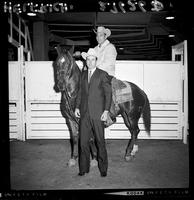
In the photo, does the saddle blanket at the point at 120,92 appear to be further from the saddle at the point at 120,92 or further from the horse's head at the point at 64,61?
the horse's head at the point at 64,61

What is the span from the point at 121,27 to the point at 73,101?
1997mm

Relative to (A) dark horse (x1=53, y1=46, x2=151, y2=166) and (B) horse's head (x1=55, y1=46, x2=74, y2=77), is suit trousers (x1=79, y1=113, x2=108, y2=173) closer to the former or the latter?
(A) dark horse (x1=53, y1=46, x2=151, y2=166)

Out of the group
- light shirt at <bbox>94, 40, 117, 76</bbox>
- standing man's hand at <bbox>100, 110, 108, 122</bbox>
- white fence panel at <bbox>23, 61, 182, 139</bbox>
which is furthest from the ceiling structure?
standing man's hand at <bbox>100, 110, 108, 122</bbox>

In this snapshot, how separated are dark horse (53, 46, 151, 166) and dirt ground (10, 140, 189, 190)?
0.31 metres

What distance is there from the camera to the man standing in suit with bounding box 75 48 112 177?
10.4 feet

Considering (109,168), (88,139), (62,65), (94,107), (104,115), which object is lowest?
(109,168)

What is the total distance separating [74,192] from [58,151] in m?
1.82

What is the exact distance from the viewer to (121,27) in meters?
4.70

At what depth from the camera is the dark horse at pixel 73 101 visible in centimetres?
334

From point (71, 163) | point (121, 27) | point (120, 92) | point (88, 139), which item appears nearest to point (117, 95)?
point (120, 92)

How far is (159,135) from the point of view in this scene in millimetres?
5309

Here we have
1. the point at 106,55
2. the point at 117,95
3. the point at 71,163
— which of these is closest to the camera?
the point at 71,163

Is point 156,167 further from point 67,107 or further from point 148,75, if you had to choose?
point 148,75

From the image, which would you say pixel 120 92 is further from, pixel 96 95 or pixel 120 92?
pixel 96 95
